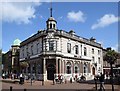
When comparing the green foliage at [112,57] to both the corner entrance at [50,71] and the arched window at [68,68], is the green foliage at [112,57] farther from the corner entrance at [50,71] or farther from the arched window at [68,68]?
the arched window at [68,68]

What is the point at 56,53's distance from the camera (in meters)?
42.2

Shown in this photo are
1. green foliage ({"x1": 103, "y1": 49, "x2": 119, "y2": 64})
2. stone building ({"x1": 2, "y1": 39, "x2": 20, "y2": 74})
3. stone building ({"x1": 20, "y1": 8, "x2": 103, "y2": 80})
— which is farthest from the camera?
stone building ({"x1": 2, "y1": 39, "x2": 20, "y2": 74})

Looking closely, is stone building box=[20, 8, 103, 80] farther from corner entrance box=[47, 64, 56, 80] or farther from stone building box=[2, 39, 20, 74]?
stone building box=[2, 39, 20, 74]

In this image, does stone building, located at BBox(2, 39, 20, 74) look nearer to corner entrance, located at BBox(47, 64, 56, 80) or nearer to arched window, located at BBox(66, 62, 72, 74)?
arched window, located at BBox(66, 62, 72, 74)

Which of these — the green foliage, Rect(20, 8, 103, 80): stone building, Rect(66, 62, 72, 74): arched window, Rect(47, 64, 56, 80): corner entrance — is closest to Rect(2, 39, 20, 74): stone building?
Rect(20, 8, 103, 80): stone building

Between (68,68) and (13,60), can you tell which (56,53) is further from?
(13,60)

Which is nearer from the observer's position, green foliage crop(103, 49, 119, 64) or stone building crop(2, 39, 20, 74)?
green foliage crop(103, 49, 119, 64)

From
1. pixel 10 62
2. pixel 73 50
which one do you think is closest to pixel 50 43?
pixel 73 50

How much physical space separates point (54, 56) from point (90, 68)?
48.0 ft

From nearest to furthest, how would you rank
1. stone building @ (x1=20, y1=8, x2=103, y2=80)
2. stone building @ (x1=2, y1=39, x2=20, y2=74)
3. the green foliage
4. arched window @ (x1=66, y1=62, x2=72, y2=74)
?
1. the green foliage
2. stone building @ (x1=20, y1=8, x2=103, y2=80)
3. arched window @ (x1=66, y1=62, x2=72, y2=74)
4. stone building @ (x1=2, y1=39, x2=20, y2=74)

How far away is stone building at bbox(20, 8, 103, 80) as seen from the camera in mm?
42406

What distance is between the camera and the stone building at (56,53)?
42.4 meters

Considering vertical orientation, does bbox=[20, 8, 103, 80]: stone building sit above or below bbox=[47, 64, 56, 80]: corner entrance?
above

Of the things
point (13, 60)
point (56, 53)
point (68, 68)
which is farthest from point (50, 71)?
point (13, 60)
